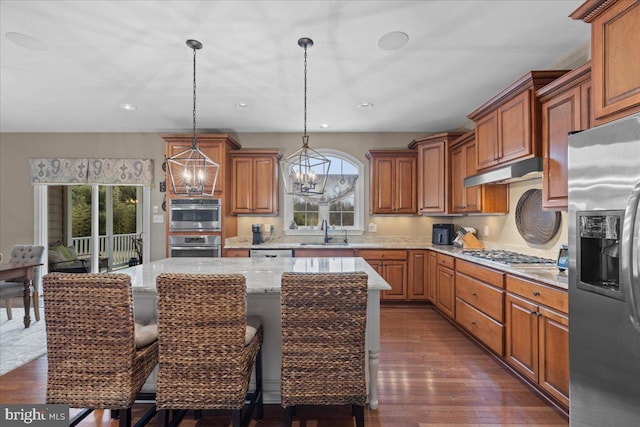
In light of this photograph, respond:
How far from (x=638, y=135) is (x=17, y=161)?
7370 millimetres

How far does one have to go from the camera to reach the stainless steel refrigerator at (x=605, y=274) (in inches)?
51.1

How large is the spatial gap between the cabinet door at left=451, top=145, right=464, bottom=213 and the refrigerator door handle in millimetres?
2744

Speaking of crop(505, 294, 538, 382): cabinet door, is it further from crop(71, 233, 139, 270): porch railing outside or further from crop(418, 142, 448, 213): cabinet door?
crop(71, 233, 139, 270): porch railing outside

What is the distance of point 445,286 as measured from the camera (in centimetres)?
388

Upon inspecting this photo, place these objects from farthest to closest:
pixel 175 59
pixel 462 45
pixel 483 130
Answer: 1. pixel 483 130
2. pixel 175 59
3. pixel 462 45

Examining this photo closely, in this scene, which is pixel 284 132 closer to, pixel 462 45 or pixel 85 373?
pixel 462 45

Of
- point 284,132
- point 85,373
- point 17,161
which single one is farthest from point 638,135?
point 17,161

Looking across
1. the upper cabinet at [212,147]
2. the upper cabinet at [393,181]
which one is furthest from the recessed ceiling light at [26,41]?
the upper cabinet at [393,181]

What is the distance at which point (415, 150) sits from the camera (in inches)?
188

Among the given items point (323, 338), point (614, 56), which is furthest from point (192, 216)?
point (614, 56)

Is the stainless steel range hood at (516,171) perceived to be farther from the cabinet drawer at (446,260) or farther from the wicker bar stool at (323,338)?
the wicker bar stool at (323,338)

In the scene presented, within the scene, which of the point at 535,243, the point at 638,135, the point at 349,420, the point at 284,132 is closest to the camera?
the point at 638,135

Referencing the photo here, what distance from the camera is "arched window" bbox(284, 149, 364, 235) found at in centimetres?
513

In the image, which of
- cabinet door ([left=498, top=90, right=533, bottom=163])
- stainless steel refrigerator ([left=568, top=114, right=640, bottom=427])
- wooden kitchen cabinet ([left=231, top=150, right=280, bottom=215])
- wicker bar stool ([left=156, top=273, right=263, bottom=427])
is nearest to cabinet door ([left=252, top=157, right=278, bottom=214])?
wooden kitchen cabinet ([left=231, top=150, right=280, bottom=215])
